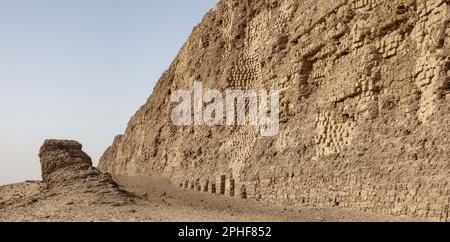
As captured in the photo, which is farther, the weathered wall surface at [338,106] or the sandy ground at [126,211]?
the weathered wall surface at [338,106]

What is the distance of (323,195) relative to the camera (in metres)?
14.3

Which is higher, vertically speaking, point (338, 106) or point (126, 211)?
point (338, 106)

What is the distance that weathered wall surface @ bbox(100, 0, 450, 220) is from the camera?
11547mm

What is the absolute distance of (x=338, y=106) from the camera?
1511cm

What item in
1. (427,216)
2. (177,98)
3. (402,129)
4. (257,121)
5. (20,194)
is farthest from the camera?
(177,98)

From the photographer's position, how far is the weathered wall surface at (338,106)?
37.9 feet

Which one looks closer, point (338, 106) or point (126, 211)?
point (126, 211)

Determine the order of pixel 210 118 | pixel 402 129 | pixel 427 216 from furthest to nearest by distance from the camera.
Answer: pixel 210 118
pixel 402 129
pixel 427 216

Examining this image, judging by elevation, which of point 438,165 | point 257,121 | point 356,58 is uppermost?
point 356,58

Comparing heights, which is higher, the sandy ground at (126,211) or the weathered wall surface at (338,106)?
the weathered wall surface at (338,106)

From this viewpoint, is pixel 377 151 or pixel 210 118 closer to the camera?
pixel 377 151

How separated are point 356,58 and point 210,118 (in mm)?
10763
